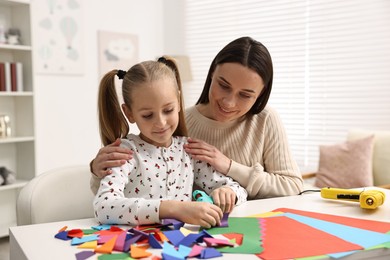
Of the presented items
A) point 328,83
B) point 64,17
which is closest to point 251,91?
point 328,83

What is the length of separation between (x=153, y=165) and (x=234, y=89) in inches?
17.2

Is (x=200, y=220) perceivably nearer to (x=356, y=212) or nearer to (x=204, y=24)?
(x=356, y=212)

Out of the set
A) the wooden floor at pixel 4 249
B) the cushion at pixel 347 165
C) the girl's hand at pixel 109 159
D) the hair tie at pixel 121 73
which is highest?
the hair tie at pixel 121 73

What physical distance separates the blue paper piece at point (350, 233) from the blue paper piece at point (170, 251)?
407 mm

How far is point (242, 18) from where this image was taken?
4.65 m

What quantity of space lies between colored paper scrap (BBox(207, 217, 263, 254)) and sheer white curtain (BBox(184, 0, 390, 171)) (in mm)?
3031

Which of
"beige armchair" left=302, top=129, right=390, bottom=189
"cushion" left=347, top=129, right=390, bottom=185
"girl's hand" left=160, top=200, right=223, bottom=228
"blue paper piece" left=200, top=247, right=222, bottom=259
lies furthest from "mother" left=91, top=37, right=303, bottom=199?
"cushion" left=347, top=129, right=390, bottom=185

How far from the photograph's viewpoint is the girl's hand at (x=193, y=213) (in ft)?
3.53

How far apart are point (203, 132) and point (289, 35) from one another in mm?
2888

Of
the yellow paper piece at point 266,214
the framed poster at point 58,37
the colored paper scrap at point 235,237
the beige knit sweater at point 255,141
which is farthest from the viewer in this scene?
the framed poster at point 58,37

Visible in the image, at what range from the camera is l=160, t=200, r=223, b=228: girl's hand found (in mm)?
1077

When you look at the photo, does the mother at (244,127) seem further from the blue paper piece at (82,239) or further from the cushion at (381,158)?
the cushion at (381,158)

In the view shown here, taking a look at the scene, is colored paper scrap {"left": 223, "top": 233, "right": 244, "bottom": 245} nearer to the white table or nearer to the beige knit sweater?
the white table

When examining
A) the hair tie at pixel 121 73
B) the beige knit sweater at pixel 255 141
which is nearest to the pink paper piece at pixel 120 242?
the hair tie at pixel 121 73
